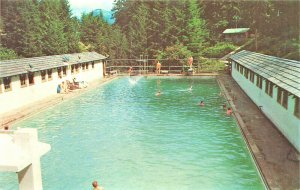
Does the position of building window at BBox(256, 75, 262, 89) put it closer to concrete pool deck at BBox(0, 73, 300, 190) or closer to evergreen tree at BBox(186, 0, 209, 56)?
concrete pool deck at BBox(0, 73, 300, 190)

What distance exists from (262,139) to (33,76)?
22.6 meters

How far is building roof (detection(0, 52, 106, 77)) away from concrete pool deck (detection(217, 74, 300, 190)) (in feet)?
62.6

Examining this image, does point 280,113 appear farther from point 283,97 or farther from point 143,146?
point 143,146

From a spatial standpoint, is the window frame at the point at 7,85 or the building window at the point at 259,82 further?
the window frame at the point at 7,85

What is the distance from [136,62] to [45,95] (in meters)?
25.4

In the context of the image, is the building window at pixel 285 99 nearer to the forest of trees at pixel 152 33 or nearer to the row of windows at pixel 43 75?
the row of windows at pixel 43 75

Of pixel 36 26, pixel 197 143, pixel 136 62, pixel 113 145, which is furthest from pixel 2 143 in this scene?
pixel 36 26

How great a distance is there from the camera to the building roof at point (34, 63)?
26138 mm

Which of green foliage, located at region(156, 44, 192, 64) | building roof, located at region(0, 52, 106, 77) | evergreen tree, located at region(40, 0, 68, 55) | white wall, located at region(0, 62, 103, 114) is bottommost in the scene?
white wall, located at region(0, 62, 103, 114)

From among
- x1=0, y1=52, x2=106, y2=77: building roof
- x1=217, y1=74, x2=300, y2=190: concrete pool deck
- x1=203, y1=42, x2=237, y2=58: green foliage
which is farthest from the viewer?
x1=203, y1=42, x2=237, y2=58: green foliage

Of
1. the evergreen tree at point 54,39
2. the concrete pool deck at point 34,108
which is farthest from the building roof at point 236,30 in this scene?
the concrete pool deck at point 34,108

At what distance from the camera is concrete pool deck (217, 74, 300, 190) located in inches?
481

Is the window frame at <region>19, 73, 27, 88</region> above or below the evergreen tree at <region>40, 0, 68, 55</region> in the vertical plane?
below

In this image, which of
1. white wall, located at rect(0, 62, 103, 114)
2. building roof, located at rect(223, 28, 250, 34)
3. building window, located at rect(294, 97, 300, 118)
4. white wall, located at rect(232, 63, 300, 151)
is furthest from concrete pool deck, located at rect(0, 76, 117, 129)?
building roof, located at rect(223, 28, 250, 34)
